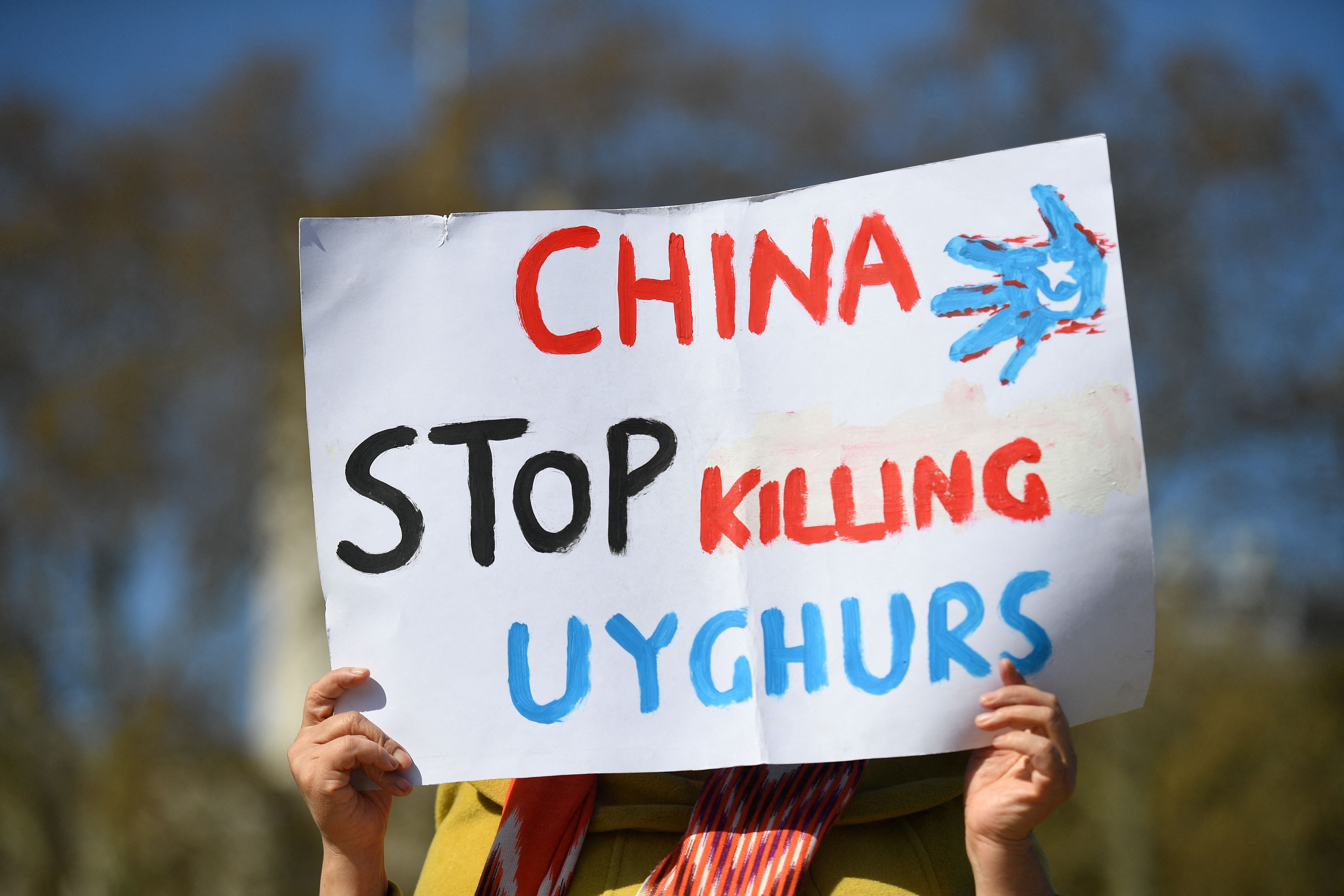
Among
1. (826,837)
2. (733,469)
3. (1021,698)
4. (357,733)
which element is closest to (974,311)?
(733,469)

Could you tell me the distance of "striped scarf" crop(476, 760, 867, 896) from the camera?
4.46 ft

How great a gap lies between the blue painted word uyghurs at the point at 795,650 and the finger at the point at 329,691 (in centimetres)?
22

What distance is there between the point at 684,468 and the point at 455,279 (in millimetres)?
458

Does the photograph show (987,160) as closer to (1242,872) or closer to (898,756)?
(898,756)

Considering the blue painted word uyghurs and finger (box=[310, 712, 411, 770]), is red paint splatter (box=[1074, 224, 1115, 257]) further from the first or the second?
finger (box=[310, 712, 411, 770])

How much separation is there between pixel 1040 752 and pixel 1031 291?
61 cm

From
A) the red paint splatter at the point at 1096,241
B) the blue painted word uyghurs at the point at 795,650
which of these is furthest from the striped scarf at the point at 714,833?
the red paint splatter at the point at 1096,241

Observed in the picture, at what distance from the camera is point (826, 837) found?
1.40 metres

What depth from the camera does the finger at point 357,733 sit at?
4.47 feet

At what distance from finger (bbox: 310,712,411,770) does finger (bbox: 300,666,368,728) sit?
0.8 inches

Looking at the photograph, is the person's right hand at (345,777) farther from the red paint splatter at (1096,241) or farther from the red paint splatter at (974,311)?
the red paint splatter at (1096,241)

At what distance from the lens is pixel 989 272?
135 centimetres

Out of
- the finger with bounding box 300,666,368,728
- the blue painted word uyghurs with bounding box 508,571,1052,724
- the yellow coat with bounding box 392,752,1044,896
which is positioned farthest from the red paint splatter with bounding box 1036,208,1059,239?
the finger with bounding box 300,666,368,728

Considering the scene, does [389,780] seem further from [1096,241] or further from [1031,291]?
[1096,241]
